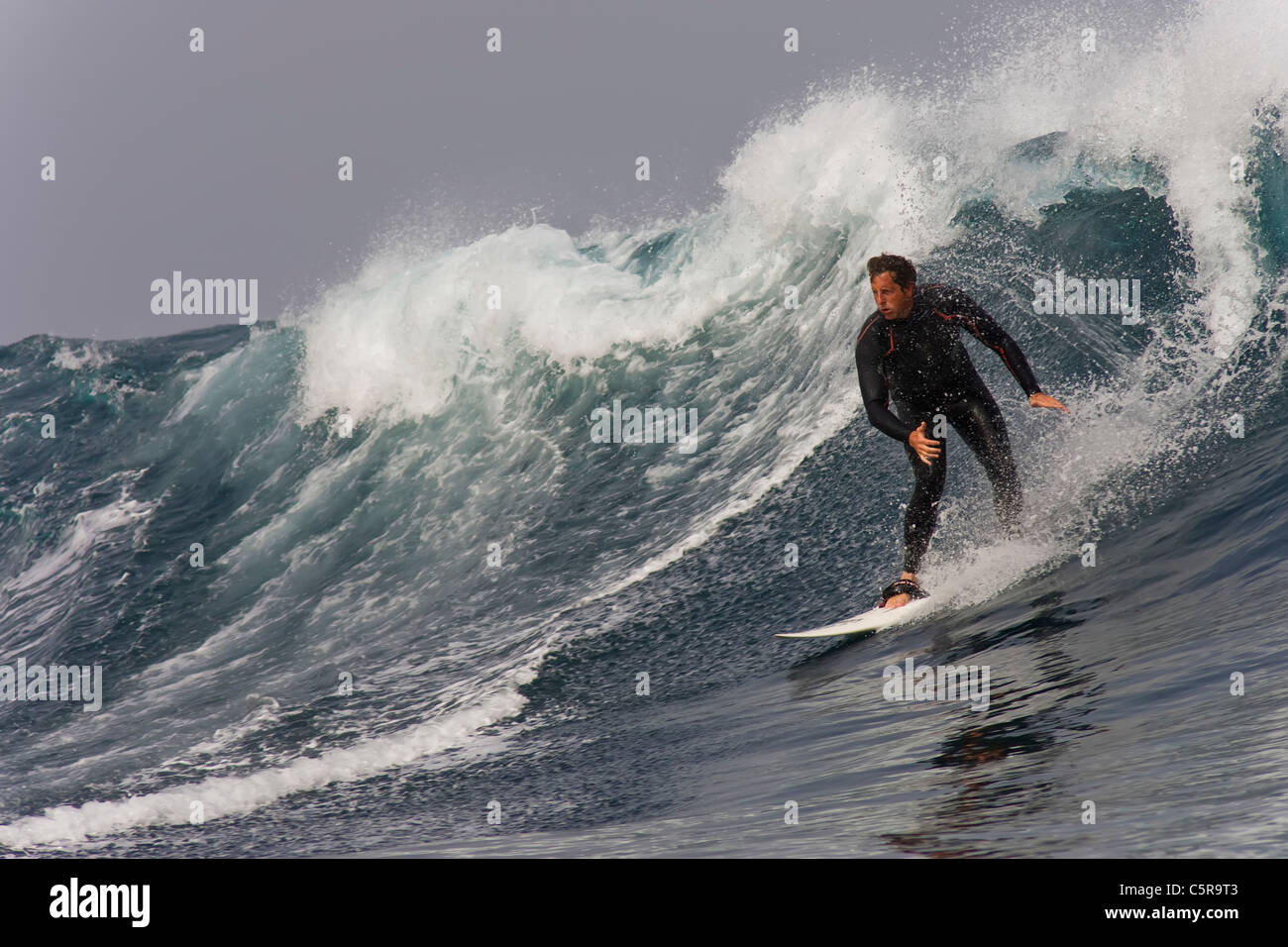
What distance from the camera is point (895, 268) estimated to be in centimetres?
598

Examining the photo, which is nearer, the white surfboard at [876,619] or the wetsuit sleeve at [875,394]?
the wetsuit sleeve at [875,394]

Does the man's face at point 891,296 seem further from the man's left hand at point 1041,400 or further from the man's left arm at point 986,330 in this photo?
the man's left hand at point 1041,400

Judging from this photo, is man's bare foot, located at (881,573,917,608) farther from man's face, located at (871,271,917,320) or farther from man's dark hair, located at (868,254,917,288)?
man's dark hair, located at (868,254,917,288)

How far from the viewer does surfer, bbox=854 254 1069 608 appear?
6.04 metres

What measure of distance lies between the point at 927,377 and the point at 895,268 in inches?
25.6

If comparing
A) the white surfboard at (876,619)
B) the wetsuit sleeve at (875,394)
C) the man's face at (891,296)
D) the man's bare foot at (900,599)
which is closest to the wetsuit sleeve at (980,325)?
the man's face at (891,296)

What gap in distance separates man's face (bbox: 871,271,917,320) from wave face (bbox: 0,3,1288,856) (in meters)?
1.51

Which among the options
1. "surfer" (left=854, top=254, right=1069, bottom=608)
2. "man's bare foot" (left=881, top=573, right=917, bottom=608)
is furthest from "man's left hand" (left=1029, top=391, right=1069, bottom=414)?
"man's bare foot" (left=881, top=573, right=917, bottom=608)

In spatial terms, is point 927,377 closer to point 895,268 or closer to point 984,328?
point 984,328

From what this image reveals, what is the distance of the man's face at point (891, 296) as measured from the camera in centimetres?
600

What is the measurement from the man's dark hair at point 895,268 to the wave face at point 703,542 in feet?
5.45

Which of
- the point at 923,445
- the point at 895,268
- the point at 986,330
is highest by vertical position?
the point at 895,268

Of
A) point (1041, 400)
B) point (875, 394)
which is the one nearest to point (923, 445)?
point (875, 394)
